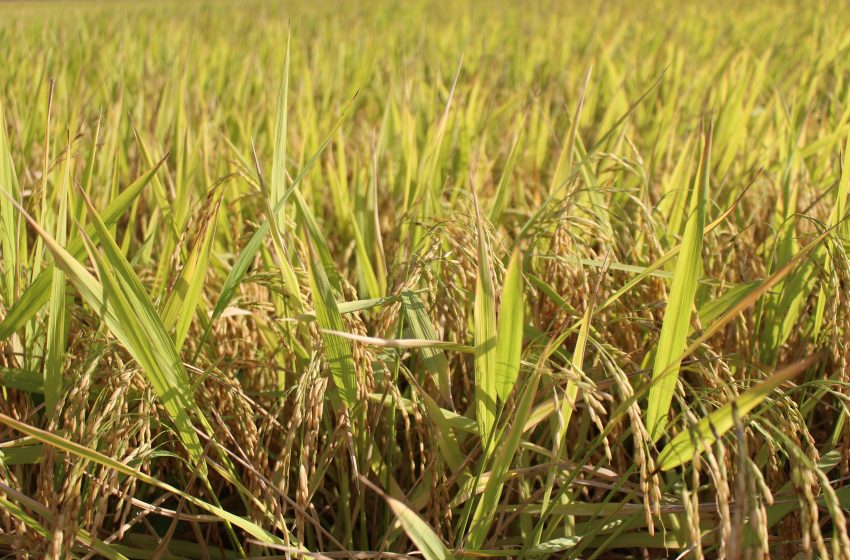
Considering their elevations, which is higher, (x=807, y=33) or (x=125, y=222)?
(x=807, y=33)

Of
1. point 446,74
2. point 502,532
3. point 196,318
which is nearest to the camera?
point 502,532

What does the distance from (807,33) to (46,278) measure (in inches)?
146

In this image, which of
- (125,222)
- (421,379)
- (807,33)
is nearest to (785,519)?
(421,379)

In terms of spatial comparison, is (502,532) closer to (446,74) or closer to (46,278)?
(46,278)

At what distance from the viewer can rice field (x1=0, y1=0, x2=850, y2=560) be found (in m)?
0.74

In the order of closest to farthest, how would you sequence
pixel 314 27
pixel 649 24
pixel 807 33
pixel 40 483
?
pixel 40 483 → pixel 807 33 → pixel 649 24 → pixel 314 27

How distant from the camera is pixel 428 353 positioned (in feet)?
2.91

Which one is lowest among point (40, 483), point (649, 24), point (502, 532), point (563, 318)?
point (502, 532)

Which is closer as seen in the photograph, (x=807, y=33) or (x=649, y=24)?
(x=807, y=33)

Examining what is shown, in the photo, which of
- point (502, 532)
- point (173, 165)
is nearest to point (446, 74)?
point (173, 165)

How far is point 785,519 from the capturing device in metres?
0.90

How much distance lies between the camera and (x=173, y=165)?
1.68 m

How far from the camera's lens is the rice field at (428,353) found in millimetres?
744

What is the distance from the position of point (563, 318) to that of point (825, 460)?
0.37 m
